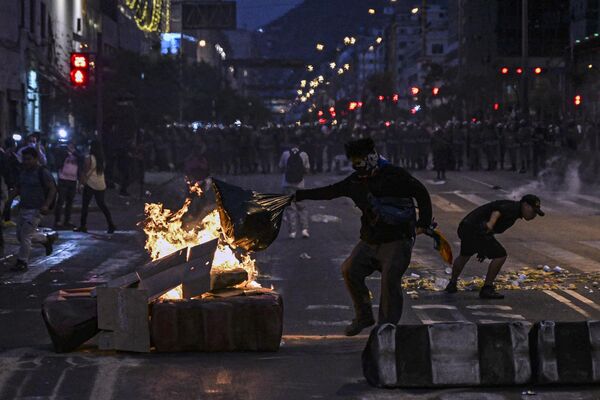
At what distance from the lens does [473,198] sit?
1235 inches

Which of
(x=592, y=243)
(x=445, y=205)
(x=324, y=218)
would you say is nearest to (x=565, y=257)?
(x=592, y=243)

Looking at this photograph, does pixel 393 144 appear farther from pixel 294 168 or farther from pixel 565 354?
pixel 565 354

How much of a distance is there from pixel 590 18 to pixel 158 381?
347 feet

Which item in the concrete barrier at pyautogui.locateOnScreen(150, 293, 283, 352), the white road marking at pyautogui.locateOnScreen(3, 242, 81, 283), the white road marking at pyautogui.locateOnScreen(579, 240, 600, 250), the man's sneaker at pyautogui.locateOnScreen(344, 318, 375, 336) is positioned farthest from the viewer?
the white road marking at pyautogui.locateOnScreen(579, 240, 600, 250)

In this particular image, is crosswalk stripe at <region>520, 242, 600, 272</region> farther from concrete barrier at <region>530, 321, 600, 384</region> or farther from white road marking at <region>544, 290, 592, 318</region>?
concrete barrier at <region>530, 321, 600, 384</region>

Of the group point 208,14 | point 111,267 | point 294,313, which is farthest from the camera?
point 208,14

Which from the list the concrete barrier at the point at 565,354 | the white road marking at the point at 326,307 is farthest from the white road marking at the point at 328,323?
the concrete barrier at the point at 565,354

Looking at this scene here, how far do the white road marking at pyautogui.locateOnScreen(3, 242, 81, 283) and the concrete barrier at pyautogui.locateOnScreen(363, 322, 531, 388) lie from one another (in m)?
7.61

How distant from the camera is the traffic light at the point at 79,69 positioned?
100 feet

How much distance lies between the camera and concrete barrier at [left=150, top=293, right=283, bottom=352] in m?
9.14

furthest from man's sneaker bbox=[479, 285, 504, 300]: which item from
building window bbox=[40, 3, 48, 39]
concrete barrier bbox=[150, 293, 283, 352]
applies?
building window bbox=[40, 3, 48, 39]

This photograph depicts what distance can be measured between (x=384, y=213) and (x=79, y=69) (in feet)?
74.4

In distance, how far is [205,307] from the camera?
915 centimetres

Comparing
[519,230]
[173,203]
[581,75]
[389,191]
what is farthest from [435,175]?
[389,191]
